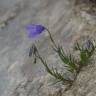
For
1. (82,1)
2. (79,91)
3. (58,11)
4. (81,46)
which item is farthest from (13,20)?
(79,91)

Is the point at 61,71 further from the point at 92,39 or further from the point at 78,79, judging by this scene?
the point at 92,39

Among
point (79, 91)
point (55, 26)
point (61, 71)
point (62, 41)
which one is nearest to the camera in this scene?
point (79, 91)

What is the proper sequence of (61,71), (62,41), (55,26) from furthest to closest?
(55,26), (62,41), (61,71)

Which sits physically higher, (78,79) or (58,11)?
(58,11)

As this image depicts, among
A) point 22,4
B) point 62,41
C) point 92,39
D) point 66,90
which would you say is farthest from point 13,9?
point 66,90

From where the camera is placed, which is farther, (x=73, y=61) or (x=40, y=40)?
(x=40, y=40)

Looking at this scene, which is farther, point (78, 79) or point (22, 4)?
point (22, 4)

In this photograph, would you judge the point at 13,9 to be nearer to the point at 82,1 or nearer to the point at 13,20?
the point at 13,20
